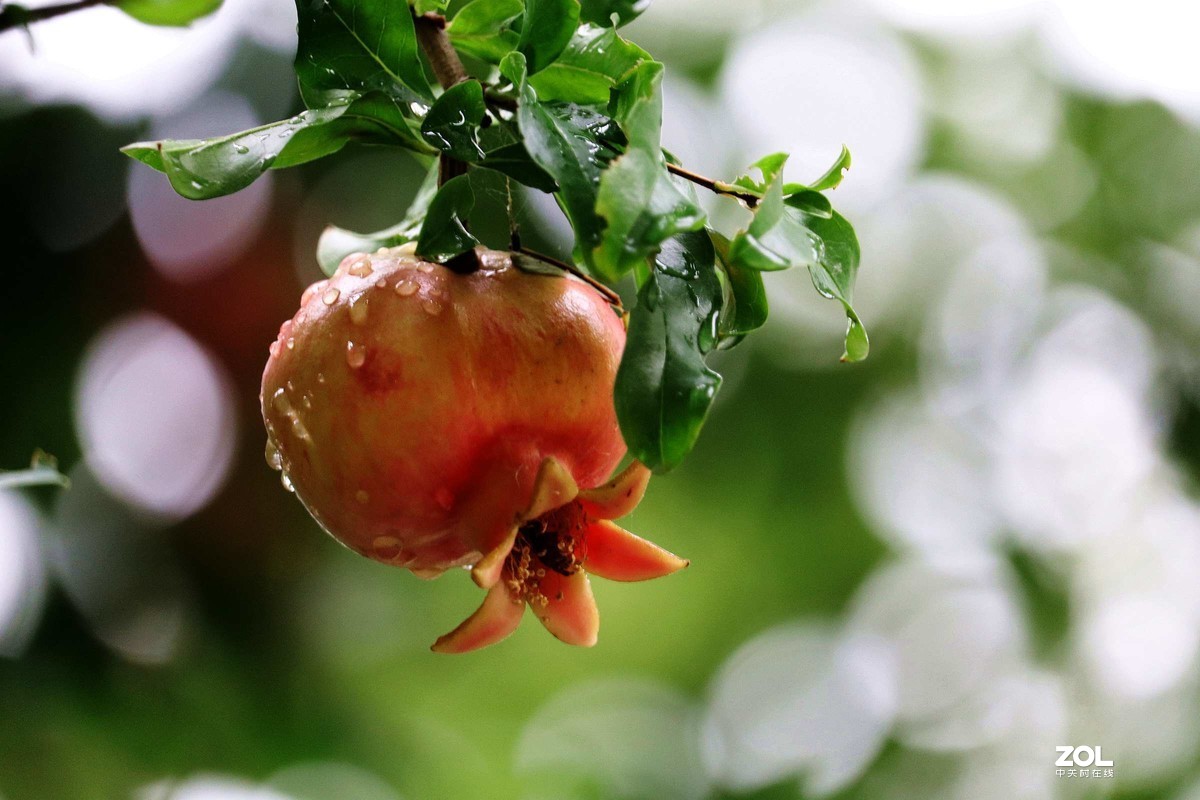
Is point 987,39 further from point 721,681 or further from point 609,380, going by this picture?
point 609,380

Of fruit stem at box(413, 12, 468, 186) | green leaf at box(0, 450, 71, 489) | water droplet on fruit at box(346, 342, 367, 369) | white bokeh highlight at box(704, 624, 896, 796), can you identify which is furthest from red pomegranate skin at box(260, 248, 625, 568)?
white bokeh highlight at box(704, 624, 896, 796)

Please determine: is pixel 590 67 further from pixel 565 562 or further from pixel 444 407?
pixel 565 562

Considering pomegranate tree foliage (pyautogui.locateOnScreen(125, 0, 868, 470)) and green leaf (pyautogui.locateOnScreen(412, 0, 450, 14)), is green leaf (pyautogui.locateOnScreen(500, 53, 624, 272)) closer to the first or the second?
pomegranate tree foliage (pyautogui.locateOnScreen(125, 0, 868, 470))

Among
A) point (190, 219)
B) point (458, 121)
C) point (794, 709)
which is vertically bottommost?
point (794, 709)

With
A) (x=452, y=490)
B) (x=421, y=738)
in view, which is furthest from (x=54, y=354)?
(x=452, y=490)

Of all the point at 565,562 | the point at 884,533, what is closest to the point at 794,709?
the point at 884,533

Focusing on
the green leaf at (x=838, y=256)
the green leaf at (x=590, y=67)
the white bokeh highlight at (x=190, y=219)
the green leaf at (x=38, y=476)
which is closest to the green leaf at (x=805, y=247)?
the green leaf at (x=838, y=256)

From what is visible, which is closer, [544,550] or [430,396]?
[430,396]
